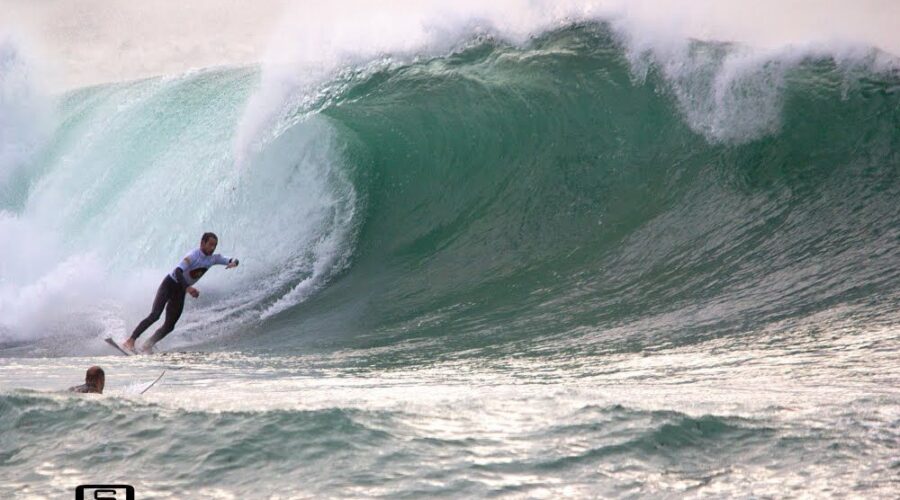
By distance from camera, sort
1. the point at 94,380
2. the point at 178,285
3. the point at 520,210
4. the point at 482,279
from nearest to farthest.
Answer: the point at 94,380, the point at 178,285, the point at 482,279, the point at 520,210

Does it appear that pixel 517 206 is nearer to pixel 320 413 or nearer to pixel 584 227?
pixel 584 227

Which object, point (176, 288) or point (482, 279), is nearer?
point (176, 288)

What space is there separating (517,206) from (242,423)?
7014 mm

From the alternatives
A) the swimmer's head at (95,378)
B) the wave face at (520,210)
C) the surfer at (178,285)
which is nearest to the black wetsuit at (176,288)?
the surfer at (178,285)

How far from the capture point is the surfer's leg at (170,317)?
9258mm

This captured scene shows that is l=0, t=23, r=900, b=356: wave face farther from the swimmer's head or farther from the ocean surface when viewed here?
the swimmer's head

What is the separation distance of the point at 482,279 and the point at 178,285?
9.23 feet

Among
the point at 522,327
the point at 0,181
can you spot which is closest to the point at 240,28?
the point at 0,181

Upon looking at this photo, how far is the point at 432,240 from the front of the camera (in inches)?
A: 418

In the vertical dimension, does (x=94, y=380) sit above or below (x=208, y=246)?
below

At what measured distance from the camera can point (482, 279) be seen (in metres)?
9.55

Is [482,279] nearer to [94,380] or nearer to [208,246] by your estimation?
[208,246]

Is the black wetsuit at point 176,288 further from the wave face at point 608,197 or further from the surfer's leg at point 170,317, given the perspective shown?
the wave face at point 608,197

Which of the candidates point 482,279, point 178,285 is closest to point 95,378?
point 178,285
